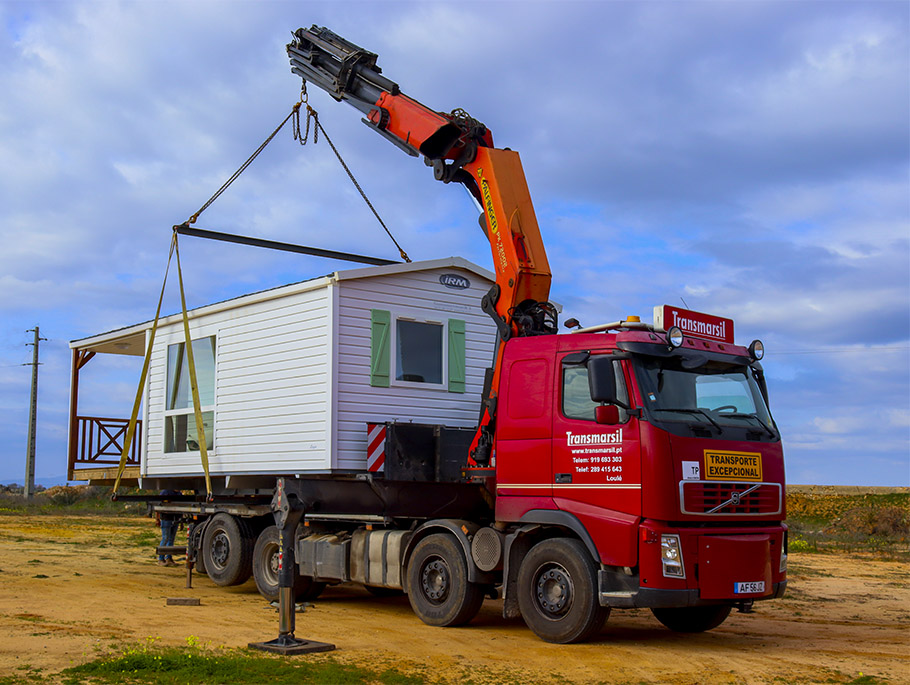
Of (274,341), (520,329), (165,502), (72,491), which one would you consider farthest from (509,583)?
(72,491)

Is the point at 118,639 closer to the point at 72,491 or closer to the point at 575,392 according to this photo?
the point at 575,392

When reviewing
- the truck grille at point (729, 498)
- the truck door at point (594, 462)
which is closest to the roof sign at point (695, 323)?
the truck door at point (594, 462)

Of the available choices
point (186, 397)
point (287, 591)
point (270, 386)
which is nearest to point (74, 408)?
point (186, 397)

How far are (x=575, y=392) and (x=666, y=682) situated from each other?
289cm

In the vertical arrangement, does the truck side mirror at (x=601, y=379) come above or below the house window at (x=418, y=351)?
below

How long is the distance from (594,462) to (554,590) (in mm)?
1319

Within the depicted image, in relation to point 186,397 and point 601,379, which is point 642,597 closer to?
point 601,379

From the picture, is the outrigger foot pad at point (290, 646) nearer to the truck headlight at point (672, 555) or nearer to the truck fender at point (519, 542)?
the truck fender at point (519, 542)

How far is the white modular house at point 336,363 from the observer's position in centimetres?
1210

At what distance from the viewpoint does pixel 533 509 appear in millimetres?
9719

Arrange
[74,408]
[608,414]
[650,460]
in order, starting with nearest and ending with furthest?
[650,460], [608,414], [74,408]

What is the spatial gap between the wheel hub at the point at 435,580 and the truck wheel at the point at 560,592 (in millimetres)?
1063

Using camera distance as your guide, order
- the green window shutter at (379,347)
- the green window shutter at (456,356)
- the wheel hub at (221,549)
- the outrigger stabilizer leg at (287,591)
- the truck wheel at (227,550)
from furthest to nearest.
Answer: the wheel hub at (221,549) < the truck wheel at (227,550) < the green window shutter at (456,356) < the green window shutter at (379,347) < the outrigger stabilizer leg at (287,591)

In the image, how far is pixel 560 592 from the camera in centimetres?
937
